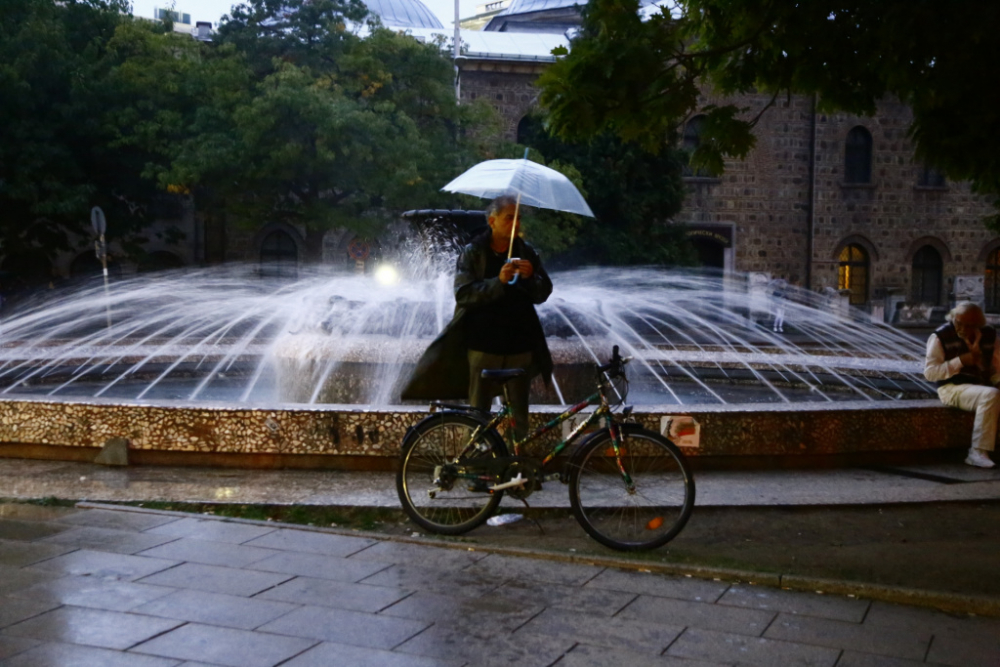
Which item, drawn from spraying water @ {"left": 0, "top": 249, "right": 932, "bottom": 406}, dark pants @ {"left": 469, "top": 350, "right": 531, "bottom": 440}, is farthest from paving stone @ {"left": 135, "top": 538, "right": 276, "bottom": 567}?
spraying water @ {"left": 0, "top": 249, "right": 932, "bottom": 406}

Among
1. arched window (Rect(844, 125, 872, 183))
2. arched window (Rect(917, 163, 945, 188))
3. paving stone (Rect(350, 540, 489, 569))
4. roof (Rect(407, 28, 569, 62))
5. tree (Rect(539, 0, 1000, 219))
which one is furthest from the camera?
arched window (Rect(917, 163, 945, 188))

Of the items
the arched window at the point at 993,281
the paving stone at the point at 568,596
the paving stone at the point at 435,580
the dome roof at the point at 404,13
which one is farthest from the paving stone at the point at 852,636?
the dome roof at the point at 404,13

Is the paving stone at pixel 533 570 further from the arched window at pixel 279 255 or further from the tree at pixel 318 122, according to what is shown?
the arched window at pixel 279 255

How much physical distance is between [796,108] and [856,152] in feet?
9.61

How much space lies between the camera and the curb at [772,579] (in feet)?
15.3

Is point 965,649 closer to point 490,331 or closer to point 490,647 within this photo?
point 490,647

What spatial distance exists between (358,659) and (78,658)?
1.01m

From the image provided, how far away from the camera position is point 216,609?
14.5 feet

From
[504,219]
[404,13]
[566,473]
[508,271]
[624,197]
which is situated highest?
[404,13]

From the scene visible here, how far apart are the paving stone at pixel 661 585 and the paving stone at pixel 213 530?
1.87m

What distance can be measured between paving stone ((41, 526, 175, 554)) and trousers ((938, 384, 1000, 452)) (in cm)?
567

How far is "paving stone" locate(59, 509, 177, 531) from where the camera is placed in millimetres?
5797

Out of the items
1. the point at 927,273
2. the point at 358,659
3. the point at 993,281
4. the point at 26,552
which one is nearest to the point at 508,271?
the point at 358,659

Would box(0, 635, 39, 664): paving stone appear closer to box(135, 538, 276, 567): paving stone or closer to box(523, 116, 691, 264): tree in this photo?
box(135, 538, 276, 567): paving stone
